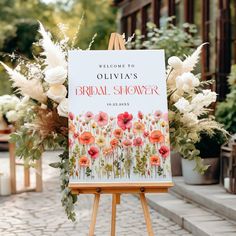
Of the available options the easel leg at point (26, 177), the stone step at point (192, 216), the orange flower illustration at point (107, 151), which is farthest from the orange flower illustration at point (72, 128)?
the easel leg at point (26, 177)

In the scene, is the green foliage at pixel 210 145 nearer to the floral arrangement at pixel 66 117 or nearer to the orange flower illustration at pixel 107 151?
the floral arrangement at pixel 66 117

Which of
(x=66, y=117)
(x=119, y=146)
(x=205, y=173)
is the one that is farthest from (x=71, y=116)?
(x=205, y=173)

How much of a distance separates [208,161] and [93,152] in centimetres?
390

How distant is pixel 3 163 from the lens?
45.6 feet

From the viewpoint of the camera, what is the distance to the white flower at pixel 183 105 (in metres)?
4.47

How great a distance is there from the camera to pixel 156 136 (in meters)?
4.47

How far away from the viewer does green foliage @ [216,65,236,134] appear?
8.35m

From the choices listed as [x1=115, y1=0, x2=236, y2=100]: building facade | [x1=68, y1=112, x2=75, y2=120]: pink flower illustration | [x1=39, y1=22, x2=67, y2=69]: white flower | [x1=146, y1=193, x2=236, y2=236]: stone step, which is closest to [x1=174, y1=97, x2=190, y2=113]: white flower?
[x1=68, y1=112, x2=75, y2=120]: pink flower illustration

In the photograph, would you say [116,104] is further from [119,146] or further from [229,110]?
[229,110]

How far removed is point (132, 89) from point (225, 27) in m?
5.11

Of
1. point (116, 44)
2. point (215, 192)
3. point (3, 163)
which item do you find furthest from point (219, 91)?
point (3, 163)

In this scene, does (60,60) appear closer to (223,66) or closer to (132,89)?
(132,89)

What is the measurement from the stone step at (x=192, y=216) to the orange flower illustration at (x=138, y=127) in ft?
5.62

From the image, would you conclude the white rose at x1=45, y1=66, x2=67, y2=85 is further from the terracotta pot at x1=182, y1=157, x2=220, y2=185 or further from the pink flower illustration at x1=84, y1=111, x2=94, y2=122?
the terracotta pot at x1=182, y1=157, x2=220, y2=185
